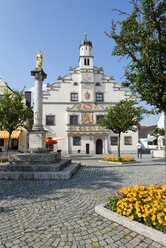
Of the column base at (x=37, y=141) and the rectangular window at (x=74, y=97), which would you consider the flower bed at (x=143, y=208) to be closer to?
the column base at (x=37, y=141)

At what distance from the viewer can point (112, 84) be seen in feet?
90.2

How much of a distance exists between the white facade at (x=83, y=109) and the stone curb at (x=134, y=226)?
829 inches

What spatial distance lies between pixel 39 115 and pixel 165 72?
8.19m

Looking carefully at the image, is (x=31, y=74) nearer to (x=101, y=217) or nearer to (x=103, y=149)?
(x=101, y=217)

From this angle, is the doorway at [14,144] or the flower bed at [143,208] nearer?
the flower bed at [143,208]

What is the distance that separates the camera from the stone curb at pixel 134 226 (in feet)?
9.12

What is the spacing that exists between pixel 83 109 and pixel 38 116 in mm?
15475

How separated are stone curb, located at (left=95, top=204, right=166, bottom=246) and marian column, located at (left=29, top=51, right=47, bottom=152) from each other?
23.1 feet

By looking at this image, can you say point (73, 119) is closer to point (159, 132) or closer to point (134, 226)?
point (159, 132)

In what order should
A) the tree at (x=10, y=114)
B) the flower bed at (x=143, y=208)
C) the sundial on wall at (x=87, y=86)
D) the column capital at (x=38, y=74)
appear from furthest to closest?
the sundial on wall at (x=87, y=86)
the tree at (x=10, y=114)
the column capital at (x=38, y=74)
the flower bed at (x=143, y=208)

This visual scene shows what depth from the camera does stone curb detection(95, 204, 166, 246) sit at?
2781mm

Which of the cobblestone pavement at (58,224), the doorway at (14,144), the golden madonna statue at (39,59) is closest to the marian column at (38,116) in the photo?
the golden madonna statue at (39,59)

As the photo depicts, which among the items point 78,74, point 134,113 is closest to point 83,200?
point 134,113

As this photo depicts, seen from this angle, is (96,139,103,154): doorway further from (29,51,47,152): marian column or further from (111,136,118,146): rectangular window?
(29,51,47,152): marian column
